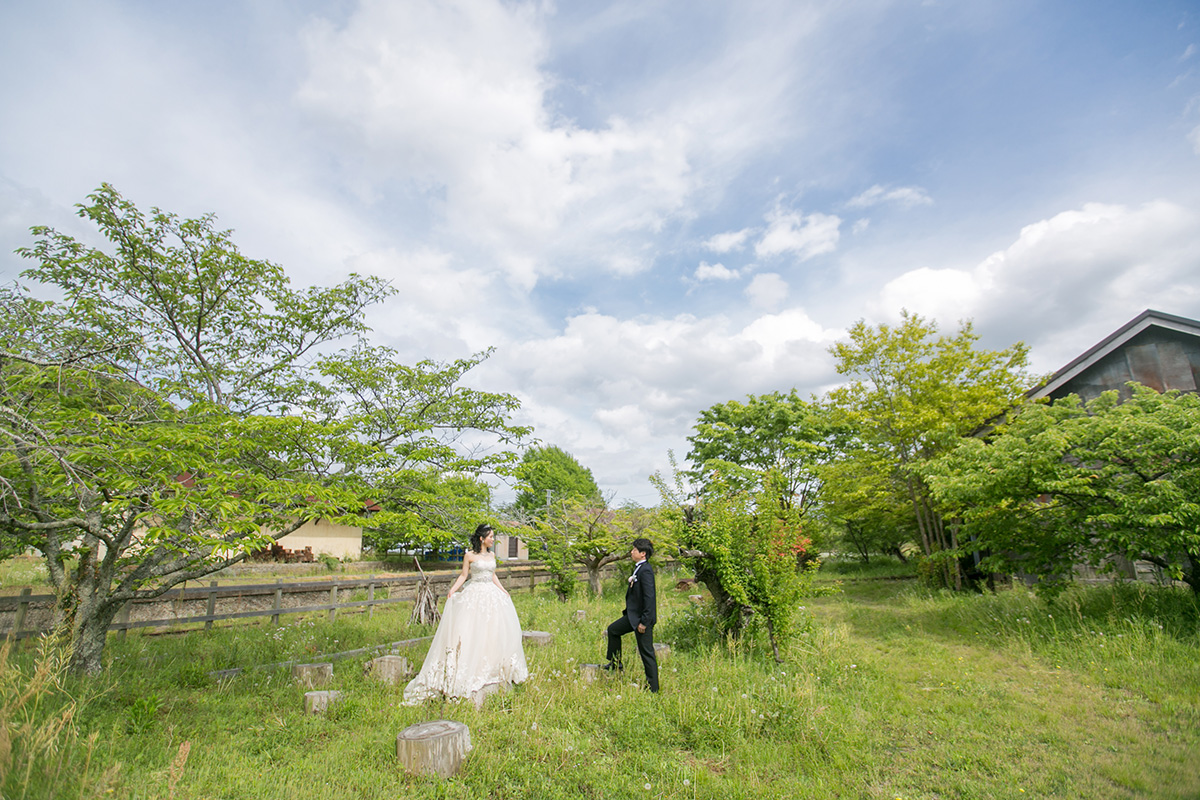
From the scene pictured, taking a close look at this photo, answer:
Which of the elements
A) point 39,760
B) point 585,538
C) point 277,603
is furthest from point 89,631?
point 585,538

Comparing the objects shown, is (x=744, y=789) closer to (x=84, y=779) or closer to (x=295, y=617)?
(x=84, y=779)

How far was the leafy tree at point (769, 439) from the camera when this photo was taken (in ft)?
89.2

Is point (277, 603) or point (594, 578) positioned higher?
point (277, 603)

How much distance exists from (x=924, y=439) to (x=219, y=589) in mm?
17882

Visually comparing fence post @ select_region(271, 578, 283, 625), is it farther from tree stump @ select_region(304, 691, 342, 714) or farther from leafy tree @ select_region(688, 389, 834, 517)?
leafy tree @ select_region(688, 389, 834, 517)

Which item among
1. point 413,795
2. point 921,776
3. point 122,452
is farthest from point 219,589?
point 921,776

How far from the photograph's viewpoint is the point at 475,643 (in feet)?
22.8

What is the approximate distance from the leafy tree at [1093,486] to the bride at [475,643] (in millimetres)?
8312

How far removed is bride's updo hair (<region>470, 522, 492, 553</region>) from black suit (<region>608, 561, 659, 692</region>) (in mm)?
2114

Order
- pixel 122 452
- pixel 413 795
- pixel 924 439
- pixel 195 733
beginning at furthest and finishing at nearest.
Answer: pixel 924 439 → pixel 195 733 → pixel 122 452 → pixel 413 795

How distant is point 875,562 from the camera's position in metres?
29.4

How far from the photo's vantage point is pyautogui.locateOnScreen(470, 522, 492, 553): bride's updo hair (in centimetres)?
750

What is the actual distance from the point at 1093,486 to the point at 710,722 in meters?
8.02

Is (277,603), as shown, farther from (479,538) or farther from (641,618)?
(641,618)
